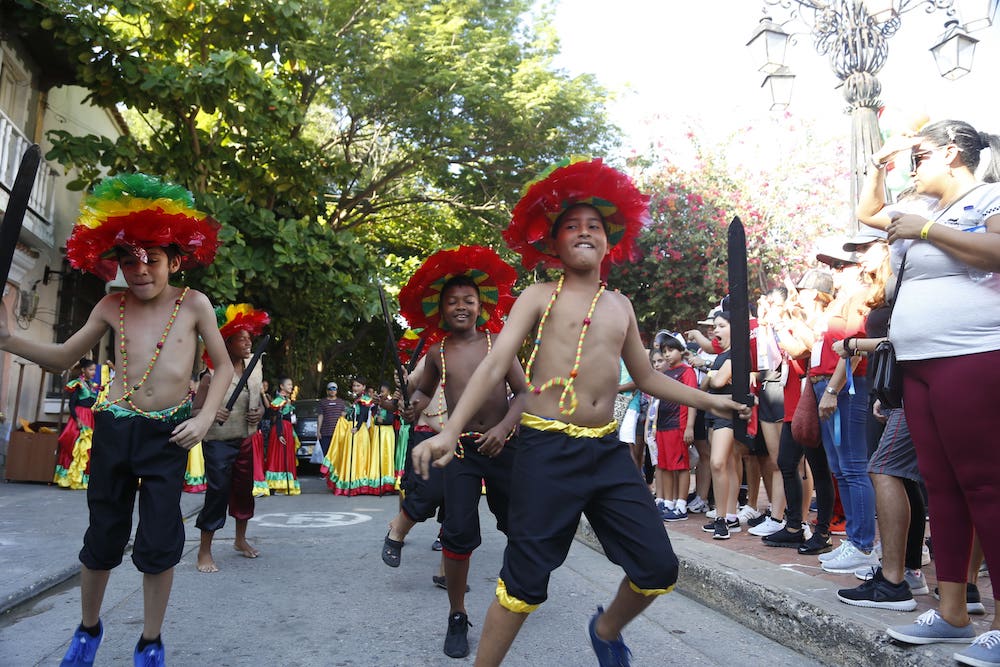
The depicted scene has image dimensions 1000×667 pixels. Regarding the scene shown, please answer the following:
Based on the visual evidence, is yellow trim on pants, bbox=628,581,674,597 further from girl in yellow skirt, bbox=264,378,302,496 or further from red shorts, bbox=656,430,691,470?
girl in yellow skirt, bbox=264,378,302,496

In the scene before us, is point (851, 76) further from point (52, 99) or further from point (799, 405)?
point (52, 99)

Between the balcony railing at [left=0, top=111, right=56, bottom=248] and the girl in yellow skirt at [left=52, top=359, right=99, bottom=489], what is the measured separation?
8.58 ft

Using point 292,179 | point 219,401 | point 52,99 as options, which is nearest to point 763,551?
point 219,401

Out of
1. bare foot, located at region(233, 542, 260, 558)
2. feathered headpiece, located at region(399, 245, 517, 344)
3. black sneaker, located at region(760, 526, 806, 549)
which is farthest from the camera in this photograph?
bare foot, located at region(233, 542, 260, 558)

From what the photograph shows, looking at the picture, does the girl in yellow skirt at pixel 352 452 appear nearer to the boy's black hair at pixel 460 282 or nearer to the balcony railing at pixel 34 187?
the balcony railing at pixel 34 187

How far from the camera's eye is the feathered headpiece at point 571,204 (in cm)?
344

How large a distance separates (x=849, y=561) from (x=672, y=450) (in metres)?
3.23

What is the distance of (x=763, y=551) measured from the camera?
19.8ft

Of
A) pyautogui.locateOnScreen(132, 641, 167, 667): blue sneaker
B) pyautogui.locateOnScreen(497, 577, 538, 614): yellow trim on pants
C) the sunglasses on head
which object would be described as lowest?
pyautogui.locateOnScreen(132, 641, 167, 667): blue sneaker

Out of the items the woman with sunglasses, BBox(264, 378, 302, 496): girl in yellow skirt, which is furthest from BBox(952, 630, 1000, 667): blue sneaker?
BBox(264, 378, 302, 496): girl in yellow skirt

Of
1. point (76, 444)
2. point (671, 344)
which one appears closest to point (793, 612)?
point (671, 344)

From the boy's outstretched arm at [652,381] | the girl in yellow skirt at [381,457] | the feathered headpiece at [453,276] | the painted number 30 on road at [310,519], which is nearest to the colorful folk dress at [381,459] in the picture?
the girl in yellow skirt at [381,457]

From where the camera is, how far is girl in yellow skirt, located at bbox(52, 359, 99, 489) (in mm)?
11953

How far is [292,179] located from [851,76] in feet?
27.5
